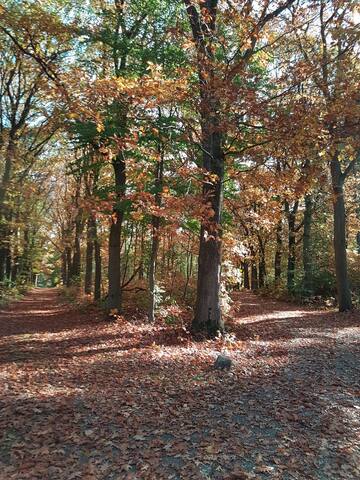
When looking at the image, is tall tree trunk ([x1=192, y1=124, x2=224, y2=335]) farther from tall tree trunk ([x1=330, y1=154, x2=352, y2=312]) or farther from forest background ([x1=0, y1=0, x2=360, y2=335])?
tall tree trunk ([x1=330, y1=154, x2=352, y2=312])

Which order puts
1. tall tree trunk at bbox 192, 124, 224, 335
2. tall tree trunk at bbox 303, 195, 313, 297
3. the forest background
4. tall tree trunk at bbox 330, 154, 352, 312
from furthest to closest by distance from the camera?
tall tree trunk at bbox 303, 195, 313, 297 → tall tree trunk at bbox 330, 154, 352, 312 → tall tree trunk at bbox 192, 124, 224, 335 → the forest background

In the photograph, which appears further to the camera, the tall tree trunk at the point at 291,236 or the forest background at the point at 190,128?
the tall tree trunk at the point at 291,236

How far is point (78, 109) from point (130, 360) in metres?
5.07

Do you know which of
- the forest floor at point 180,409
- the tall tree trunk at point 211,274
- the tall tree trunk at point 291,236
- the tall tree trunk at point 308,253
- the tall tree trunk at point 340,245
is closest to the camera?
the forest floor at point 180,409

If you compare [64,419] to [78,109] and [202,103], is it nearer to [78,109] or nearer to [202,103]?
[78,109]

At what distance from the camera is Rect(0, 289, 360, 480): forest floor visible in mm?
4098

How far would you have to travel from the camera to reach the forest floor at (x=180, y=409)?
13.4 feet

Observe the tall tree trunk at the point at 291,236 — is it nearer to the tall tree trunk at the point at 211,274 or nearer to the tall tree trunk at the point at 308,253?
the tall tree trunk at the point at 308,253

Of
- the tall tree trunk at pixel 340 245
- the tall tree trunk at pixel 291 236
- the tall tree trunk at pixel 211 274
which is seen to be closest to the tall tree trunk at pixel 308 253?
the tall tree trunk at pixel 291 236

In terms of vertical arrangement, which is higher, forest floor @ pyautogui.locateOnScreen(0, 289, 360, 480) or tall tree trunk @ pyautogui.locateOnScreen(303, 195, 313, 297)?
tall tree trunk @ pyautogui.locateOnScreen(303, 195, 313, 297)

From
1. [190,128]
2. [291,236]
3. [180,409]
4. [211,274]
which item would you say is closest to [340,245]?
[211,274]

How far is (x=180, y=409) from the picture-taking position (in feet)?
18.0

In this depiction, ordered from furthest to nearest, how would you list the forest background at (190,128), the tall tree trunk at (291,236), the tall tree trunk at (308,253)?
1. the tall tree trunk at (291,236)
2. the tall tree trunk at (308,253)
3. the forest background at (190,128)

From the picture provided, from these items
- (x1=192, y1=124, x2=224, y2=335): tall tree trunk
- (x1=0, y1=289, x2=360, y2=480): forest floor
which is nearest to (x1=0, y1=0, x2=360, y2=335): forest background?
(x1=192, y1=124, x2=224, y2=335): tall tree trunk
